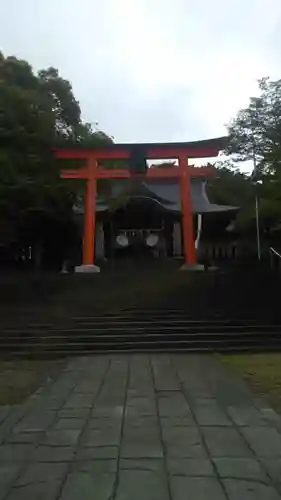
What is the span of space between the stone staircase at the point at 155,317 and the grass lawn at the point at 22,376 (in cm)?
106

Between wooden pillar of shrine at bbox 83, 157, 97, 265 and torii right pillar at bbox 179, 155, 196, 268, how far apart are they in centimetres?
293

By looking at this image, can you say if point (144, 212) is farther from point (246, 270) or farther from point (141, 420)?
point (141, 420)

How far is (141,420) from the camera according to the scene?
19.3 ft

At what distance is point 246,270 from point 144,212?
842cm

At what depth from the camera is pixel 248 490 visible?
12.1 ft

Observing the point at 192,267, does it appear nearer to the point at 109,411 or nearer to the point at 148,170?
the point at 148,170

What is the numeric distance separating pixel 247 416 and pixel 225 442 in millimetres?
1063

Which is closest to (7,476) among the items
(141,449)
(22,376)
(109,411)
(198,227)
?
(141,449)

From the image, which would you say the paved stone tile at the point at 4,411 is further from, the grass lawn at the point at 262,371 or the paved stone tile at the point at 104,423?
the grass lawn at the point at 262,371

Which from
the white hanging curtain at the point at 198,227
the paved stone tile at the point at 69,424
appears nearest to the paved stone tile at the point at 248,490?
the paved stone tile at the point at 69,424

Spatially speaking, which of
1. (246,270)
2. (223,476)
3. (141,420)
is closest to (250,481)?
(223,476)

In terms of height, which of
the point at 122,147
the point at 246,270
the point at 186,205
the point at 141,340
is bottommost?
the point at 141,340

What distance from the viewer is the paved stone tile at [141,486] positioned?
3.61 m

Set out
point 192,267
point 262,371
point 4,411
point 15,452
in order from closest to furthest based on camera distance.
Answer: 1. point 15,452
2. point 4,411
3. point 262,371
4. point 192,267
